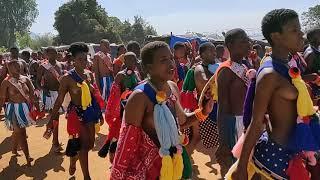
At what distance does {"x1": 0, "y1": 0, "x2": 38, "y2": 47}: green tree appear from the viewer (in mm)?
79100

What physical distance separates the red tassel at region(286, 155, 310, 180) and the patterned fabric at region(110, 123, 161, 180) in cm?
97

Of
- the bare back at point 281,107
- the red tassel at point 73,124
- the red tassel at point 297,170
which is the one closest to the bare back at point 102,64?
the red tassel at point 73,124

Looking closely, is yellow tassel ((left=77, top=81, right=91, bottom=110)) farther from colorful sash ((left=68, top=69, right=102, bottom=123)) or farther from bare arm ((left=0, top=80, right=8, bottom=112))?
bare arm ((left=0, top=80, right=8, bottom=112))

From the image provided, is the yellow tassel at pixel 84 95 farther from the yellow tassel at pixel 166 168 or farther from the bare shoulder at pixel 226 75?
the yellow tassel at pixel 166 168

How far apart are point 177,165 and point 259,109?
834 mm

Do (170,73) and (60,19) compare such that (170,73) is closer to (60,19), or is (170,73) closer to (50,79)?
(50,79)

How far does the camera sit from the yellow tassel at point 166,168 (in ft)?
11.2

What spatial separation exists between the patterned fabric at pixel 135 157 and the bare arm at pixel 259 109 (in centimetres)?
72

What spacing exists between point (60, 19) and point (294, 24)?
48.9 meters

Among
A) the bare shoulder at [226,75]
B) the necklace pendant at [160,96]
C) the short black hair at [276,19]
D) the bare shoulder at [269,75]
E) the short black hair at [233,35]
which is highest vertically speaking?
the short black hair at [276,19]

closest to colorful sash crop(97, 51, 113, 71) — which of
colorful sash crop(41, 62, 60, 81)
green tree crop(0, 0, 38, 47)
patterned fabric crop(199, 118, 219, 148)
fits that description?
colorful sash crop(41, 62, 60, 81)

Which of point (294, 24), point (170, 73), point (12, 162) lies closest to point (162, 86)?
point (170, 73)

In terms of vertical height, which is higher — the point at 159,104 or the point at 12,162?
the point at 159,104

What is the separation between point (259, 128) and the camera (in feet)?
10.2
